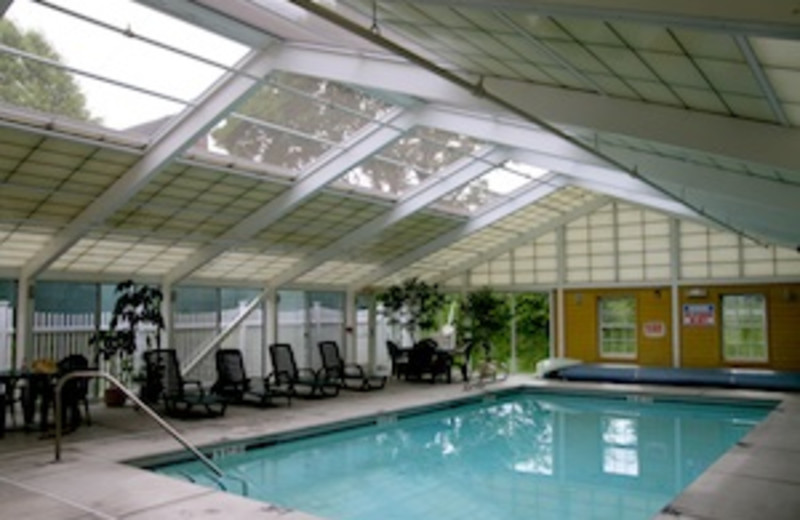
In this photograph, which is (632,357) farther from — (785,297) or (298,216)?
(298,216)

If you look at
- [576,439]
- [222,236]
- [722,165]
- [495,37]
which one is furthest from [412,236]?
[495,37]

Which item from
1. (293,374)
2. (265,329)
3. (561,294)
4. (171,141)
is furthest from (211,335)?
(561,294)

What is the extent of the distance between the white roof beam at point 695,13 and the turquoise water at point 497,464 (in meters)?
4.89

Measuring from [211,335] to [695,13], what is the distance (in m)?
11.8

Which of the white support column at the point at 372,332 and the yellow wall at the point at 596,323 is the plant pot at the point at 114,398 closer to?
the white support column at the point at 372,332

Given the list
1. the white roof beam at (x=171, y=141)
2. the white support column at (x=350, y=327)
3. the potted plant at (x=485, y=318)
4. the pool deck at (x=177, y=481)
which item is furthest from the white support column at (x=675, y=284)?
the white roof beam at (x=171, y=141)

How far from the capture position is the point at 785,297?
13.6 meters

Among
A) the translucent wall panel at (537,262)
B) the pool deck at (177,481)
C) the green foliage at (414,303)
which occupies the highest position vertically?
the translucent wall panel at (537,262)

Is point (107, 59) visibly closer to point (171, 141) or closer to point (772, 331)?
point (171, 141)

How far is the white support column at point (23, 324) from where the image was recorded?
398 inches

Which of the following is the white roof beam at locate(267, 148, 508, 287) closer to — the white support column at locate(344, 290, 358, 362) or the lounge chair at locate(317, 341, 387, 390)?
the lounge chair at locate(317, 341, 387, 390)

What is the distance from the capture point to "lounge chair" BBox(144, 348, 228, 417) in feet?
31.5

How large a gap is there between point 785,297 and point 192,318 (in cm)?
1188

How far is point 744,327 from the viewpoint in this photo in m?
14.2
